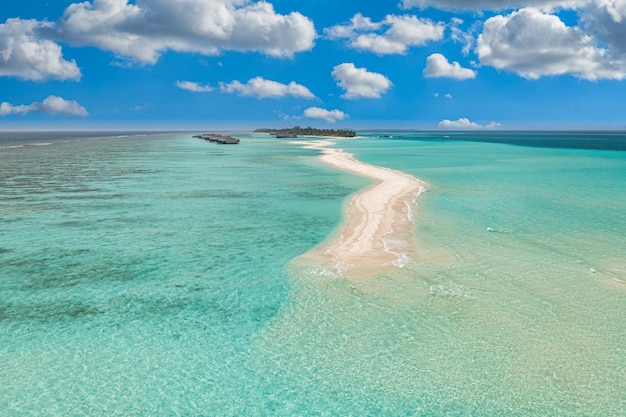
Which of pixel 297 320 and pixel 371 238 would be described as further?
pixel 371 238

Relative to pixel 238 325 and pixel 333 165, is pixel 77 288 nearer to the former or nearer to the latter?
pixel 238 325

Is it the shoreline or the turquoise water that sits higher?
Answer: the shoreline

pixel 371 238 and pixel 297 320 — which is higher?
pixel 371 238

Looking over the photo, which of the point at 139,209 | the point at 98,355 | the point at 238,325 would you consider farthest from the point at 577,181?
the point at 98,355

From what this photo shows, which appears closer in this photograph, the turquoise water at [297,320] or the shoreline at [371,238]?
the turquoise water at [297,320]

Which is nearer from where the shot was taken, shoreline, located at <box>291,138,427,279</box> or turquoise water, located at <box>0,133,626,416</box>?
turquoise water, located at <box>0,133,626,416</box>
